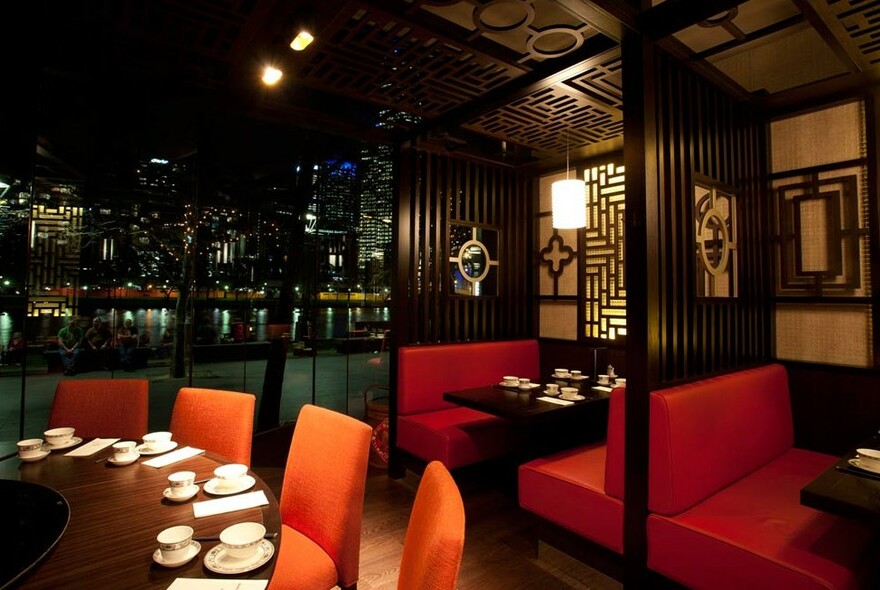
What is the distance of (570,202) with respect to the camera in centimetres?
355

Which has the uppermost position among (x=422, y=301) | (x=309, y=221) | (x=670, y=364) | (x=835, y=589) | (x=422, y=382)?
(x=309, y=221)

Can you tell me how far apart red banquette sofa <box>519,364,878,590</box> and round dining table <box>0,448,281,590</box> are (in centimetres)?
162

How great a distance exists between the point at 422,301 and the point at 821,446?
2.99 metres

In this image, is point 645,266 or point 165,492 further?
point 645,266

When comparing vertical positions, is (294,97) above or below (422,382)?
above

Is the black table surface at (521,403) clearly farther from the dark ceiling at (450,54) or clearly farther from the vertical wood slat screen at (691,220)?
the dark ceiling at (450,54)

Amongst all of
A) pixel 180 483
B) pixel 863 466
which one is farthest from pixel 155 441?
pixel 863 466

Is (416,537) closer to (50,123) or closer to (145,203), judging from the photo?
(50,123)

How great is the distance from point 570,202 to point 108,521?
3327 mm

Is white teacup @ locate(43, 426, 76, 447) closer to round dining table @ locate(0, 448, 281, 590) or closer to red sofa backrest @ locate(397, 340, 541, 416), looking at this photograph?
round dining table @ locate(0, 448, 281, 590)

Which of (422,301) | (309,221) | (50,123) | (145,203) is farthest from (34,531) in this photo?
(145,203)

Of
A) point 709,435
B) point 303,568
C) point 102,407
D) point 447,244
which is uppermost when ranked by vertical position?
point 447,244

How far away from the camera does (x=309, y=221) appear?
22.3ft

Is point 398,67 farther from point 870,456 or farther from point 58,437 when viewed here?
point 870,456
